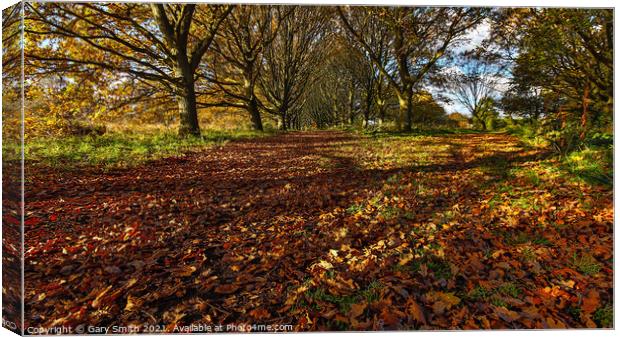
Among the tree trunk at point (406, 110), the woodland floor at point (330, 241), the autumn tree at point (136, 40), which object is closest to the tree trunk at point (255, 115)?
the woodland floor at point (330, 241)

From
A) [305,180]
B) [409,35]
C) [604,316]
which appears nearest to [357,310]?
[305,180]

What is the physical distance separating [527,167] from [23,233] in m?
4.89

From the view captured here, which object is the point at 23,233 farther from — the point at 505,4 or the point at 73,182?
the point at 505,4

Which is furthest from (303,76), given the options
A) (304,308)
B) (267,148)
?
(304,308)

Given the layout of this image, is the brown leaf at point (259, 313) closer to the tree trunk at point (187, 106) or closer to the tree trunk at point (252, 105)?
the tree trunk at point (187, 106)

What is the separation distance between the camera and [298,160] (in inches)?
137

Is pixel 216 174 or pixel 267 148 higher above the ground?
pixel 267 148

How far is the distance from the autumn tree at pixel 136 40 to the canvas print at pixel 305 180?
2 cm

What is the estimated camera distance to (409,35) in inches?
134

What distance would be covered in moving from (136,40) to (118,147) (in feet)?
4.16

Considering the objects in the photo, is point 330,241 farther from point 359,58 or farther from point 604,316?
point 359,58

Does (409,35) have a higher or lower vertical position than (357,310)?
higher

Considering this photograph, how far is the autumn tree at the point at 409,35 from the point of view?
9.79 feet

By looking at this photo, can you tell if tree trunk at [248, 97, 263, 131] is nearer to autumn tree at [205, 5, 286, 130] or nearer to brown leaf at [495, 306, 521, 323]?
autumn tree at [205, 5, 286, 130]
